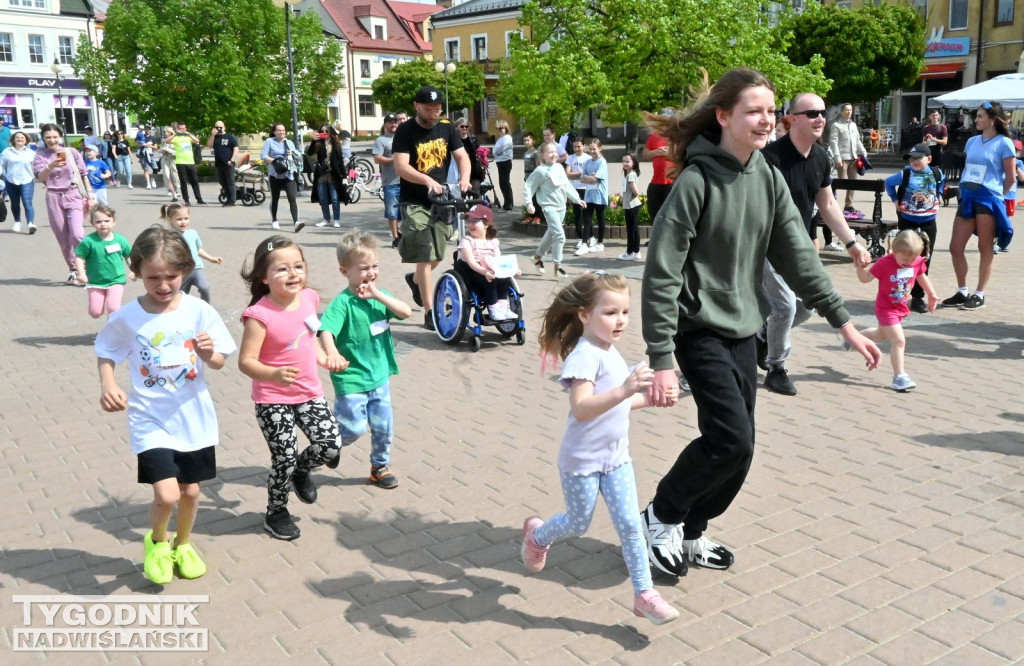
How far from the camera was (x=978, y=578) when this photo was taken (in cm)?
395

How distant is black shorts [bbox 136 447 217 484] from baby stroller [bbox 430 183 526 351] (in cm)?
426

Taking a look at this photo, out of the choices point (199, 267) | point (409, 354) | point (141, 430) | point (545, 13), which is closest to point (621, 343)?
point (409, 354)

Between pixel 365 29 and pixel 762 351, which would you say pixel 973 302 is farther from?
pixel 365 29

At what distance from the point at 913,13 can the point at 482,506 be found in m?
35.2

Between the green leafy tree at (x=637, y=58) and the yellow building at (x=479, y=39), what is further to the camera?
the yellow building at (x=479, y=39)

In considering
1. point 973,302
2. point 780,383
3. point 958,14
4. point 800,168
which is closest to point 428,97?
point 800,168

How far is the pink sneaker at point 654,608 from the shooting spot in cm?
349

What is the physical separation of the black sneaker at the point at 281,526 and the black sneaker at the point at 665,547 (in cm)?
163

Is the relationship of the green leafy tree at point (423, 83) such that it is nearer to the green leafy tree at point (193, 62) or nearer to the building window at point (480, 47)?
the building window at point (480, 47)

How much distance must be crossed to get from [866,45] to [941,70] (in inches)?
309

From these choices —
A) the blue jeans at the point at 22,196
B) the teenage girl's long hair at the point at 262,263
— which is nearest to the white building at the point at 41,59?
the blue jeans at the point at 22,196

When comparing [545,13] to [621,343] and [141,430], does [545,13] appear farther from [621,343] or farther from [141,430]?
[141,430]

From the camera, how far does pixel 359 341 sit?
479cm

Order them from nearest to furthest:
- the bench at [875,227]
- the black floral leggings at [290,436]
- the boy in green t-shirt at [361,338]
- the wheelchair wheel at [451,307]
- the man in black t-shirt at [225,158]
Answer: the black floral leggings at [290,436] → the boy in green t-shirt at [361,338] → the wheelchair wheel at [451,307] → the bench at [875,227] → the man in black t-shirt at [225,158]
